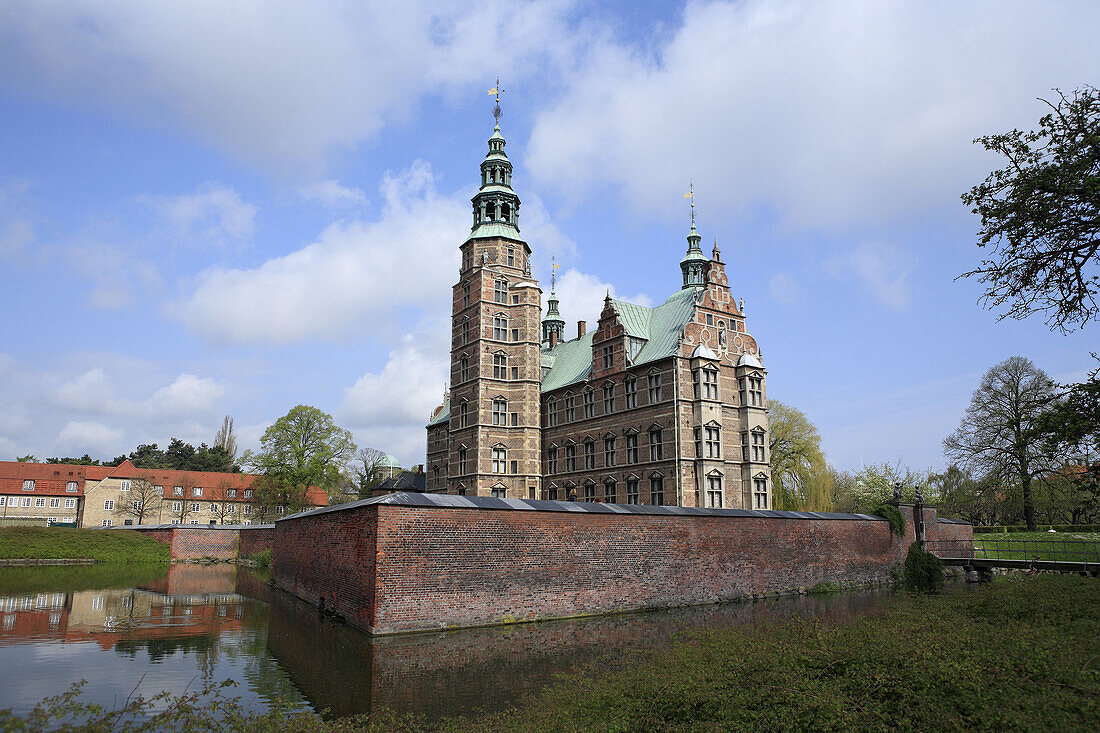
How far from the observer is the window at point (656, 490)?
35.4 meters

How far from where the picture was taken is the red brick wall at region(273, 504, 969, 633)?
18.3m

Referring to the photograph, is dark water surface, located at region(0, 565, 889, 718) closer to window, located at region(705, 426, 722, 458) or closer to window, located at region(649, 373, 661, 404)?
window, located at region(705, 426, 722, 458)

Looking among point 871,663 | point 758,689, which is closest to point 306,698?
point 758,689

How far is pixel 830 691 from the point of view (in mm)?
7621

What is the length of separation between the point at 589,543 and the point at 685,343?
53.9ft

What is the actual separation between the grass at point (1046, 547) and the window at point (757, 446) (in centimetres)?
1054

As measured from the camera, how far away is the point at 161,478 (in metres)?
73.1

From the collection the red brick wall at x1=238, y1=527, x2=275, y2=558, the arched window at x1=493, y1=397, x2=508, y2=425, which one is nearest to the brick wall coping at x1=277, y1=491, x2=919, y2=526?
the arched window at x1=493, y1=397, x2=508, y2=425

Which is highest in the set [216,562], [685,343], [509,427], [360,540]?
[685,343]

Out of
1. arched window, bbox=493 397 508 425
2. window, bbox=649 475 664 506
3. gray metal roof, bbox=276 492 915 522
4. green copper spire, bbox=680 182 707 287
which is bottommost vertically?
gray metal roof, bbox=276 492 915 522

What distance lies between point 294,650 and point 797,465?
41843 mm

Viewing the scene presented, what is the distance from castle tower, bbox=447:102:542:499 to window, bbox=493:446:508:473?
63 millimetres

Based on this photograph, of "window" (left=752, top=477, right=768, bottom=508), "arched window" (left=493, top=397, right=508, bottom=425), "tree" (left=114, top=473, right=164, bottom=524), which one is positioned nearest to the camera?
"window" (left=752, top=477, right=768, bottom=508)

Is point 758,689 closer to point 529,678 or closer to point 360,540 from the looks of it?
point 529,678
